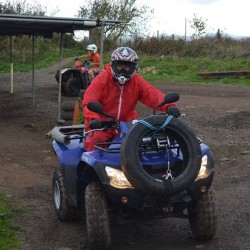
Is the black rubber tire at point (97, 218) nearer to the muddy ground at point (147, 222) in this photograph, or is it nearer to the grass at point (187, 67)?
the muddy ground at point (147, 222)

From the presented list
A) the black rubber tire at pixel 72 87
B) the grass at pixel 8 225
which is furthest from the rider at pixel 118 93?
the black rubber tire at pixel 72 87

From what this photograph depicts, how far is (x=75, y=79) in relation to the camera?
17766 millimetres

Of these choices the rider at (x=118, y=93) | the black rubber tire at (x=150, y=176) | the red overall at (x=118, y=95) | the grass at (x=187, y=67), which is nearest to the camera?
the black rubber tire at (x=150, y=176)

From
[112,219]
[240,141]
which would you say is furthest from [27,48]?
[112,219]

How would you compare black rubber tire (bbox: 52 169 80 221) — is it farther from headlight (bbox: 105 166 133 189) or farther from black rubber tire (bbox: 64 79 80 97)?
black rubber tire (bbox: 64 79 80 97)

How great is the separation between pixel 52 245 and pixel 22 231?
19.7 inches

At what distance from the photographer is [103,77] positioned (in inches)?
224

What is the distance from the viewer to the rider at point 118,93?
548cm

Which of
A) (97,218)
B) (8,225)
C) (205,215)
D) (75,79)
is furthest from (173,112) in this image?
(75,79)

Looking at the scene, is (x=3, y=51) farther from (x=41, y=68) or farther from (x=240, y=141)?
(x=240, y=141)

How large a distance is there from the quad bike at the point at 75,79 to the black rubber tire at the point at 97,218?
1276cm

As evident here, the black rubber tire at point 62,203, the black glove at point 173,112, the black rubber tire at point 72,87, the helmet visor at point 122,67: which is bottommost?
the black rubber tire at point 62,203

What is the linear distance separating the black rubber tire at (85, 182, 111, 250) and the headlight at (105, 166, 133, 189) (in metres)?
0.23

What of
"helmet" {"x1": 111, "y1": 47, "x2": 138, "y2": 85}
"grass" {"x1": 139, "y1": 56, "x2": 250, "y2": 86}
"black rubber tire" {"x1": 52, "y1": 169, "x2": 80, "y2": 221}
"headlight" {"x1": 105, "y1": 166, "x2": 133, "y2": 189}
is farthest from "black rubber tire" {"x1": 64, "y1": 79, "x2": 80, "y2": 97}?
"headlight" {"x1": 105, "y1": 166, "x2": 133, "y2": 189}
